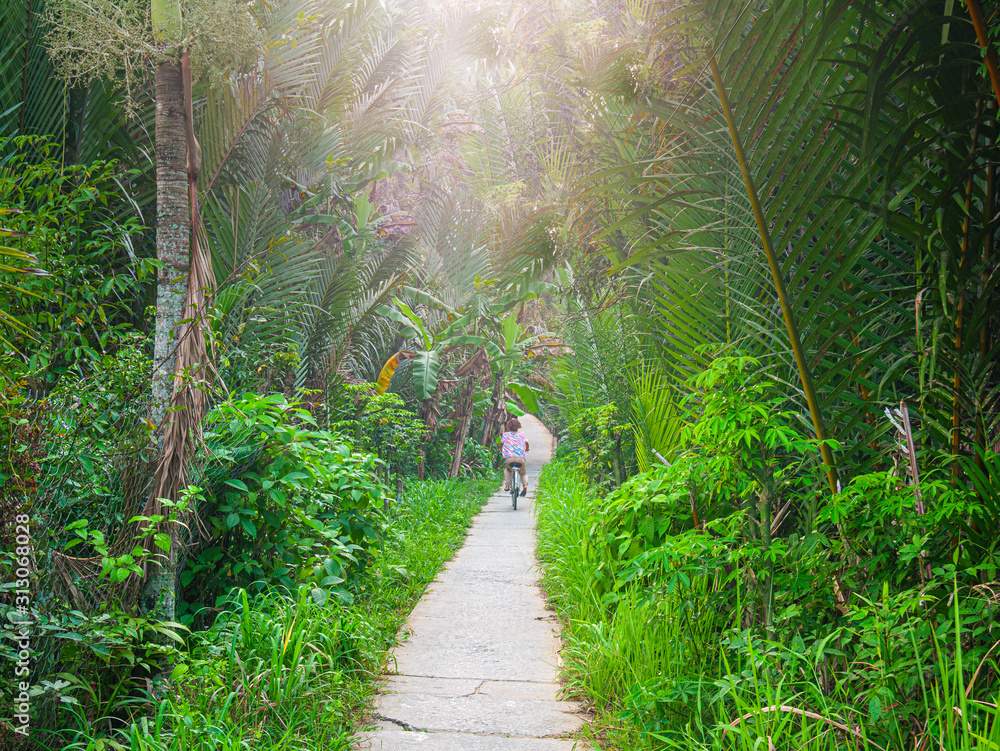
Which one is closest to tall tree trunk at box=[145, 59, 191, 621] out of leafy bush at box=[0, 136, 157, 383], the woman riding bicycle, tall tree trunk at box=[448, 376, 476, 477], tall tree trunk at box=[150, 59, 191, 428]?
tall tree trunk at box=[150, 59, 191, 428]

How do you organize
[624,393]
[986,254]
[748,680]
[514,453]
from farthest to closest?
[514,453], [624,393], [748,680], [986,254]

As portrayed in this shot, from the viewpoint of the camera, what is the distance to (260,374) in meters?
5.45

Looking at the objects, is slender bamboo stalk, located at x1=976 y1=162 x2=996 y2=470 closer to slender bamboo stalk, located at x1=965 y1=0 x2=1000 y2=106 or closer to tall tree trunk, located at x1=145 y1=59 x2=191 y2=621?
slender bamboo stalk, located at x1=965 y1=0 x2=1000 y2=106

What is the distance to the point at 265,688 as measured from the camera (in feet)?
9.40

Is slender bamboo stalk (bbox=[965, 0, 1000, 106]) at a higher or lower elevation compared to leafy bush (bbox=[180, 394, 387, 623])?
higher

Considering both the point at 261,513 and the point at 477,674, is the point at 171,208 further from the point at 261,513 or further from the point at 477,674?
the point at 477,674

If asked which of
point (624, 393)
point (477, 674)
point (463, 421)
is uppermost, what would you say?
point (624, 393)

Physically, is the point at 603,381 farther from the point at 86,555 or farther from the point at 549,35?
the point at 86,555

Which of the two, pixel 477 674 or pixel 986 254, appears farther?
pixel 477 674

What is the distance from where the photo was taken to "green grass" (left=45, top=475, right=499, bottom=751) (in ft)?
8.18

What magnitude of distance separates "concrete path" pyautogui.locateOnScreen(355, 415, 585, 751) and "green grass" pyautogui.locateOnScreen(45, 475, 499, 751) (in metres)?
0.19

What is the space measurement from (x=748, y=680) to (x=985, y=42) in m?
2.22

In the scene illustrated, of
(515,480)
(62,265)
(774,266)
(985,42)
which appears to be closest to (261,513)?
(62,265)

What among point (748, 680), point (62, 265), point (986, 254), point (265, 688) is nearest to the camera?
point (986, 254)
